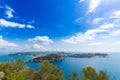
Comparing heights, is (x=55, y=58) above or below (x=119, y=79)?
above

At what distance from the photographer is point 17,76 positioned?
2653 cm

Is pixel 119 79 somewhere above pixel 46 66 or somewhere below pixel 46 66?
below

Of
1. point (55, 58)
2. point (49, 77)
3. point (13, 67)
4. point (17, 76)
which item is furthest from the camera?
point (55, 58)

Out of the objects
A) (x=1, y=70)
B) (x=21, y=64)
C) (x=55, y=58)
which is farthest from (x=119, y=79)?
(x=55, y=58)

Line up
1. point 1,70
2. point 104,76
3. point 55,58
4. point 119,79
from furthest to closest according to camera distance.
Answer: point 55,58 < point 119,79 < point 1,70 < point 104,76

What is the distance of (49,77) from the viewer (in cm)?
4116

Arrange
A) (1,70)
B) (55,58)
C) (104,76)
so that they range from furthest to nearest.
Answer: (55,58), (1,70), (104,76)

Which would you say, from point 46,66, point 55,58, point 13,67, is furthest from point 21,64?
point 55,58

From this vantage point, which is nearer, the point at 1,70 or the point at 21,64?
the point at 1,70

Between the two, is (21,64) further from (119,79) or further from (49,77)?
(119,79)

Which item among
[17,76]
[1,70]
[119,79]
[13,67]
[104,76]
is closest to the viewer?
[17,76]

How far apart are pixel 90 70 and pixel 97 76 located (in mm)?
2037

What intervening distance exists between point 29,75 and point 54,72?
6.84m

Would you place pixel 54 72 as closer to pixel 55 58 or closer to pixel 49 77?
pixel 49 77
